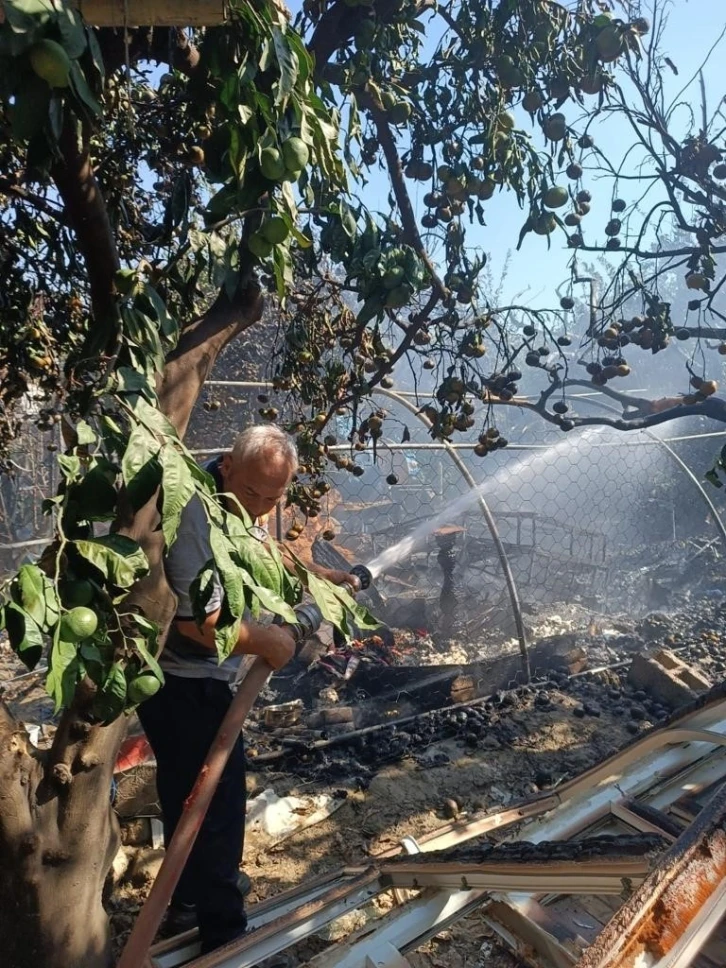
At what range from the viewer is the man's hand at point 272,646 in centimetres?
215

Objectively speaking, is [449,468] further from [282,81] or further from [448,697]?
[282,81]

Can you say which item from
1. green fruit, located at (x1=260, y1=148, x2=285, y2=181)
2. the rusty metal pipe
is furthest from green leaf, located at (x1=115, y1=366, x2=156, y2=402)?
the rusty metal pipe

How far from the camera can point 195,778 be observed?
8.64 ft

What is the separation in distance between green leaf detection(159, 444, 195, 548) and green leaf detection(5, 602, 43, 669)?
248 mm

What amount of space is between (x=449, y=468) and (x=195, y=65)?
429 inches

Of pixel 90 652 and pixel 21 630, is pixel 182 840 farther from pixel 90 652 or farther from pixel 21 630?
pixel 21 630

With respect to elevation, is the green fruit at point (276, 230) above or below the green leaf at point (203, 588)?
above

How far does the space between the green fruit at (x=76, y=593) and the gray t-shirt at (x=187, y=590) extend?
3.14 feet

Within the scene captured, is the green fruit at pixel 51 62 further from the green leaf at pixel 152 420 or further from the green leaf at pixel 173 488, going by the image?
the green leaf at pixel 173 488

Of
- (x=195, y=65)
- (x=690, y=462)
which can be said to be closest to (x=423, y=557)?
(x=195, y=65)

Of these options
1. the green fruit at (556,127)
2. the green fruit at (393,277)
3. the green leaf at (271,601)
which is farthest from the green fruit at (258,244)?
the green fruit at (556,127)

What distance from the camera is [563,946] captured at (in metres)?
1.62

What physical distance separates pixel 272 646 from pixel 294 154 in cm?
152

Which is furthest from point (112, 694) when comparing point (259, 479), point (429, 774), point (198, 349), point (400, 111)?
point (429, 774)
